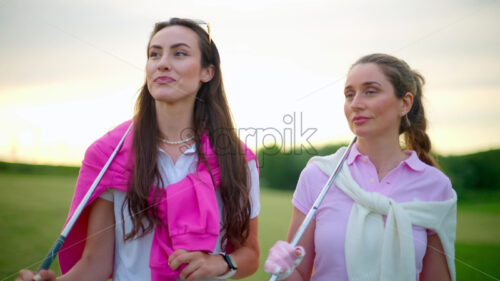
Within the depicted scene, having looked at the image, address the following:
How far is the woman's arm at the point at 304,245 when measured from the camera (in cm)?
206

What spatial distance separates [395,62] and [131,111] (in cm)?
144

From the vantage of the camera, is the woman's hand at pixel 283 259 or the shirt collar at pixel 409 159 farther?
the shirt collar at pixel 409 159

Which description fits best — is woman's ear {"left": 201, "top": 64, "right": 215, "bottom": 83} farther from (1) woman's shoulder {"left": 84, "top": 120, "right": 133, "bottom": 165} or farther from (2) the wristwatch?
(2) the wristwatch

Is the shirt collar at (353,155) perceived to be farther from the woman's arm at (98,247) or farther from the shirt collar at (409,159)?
the woman's arm at (98,247)

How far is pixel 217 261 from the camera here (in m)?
1.90

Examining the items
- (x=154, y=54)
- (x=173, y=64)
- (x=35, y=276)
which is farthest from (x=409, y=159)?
(x=35, y=276)

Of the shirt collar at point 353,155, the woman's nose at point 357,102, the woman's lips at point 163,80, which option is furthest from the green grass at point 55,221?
the woman's lips at point 163,80

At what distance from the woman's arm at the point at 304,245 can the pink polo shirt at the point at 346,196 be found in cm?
5

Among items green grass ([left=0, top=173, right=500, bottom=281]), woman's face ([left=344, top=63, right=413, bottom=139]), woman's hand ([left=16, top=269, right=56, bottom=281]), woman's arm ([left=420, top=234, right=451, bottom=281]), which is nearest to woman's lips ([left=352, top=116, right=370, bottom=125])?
woman's face ([left=344, top=63, right=413, bottom=139])

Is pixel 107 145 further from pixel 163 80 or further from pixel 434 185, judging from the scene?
pixel 434 185

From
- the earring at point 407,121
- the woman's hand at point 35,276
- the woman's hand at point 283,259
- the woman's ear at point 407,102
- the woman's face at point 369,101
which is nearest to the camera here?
the woman's hand at point 35,276

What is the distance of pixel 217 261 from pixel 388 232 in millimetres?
812

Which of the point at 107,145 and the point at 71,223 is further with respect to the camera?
the point at 107,145

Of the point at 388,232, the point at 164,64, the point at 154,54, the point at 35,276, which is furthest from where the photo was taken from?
the point at 154,54
